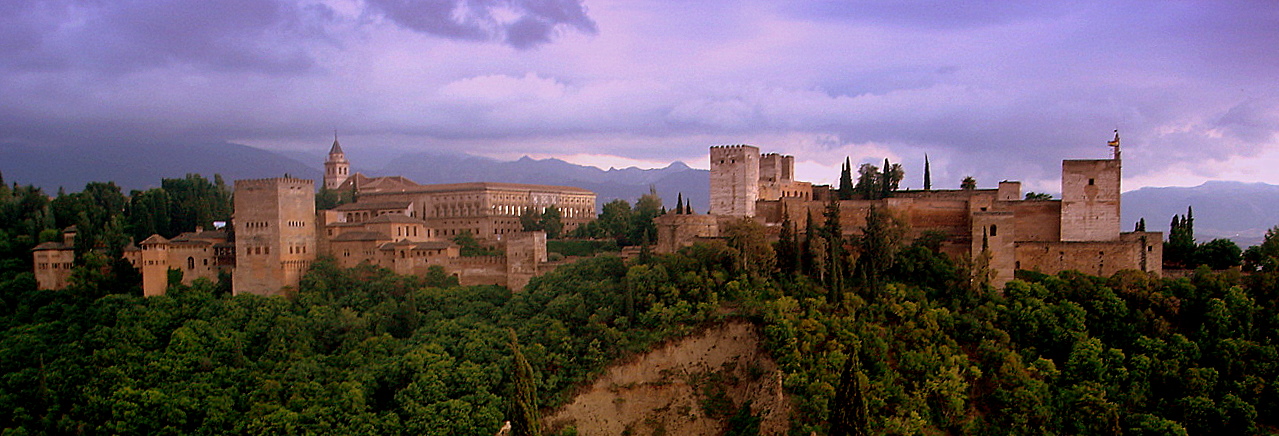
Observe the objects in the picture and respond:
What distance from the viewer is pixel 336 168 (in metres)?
75.4

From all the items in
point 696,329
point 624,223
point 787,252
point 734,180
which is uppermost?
point 734,180

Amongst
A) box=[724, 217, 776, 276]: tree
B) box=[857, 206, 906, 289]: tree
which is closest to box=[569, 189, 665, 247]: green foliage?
box=[724, 217, 776, 276]: tree

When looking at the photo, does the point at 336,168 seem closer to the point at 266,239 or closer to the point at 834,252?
the point at 266,239

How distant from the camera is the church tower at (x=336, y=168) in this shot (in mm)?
74250

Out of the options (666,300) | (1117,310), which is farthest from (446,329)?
(1117,310)

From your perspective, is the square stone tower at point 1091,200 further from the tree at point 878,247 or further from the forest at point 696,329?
the tree at point 878,247

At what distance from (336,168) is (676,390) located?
5372 cm

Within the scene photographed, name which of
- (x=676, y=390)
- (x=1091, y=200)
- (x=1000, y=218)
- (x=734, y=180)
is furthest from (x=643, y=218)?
(x=1091, y=200)

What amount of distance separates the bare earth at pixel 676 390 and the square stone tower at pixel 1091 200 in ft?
44.0

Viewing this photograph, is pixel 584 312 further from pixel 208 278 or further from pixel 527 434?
pixel 208 278

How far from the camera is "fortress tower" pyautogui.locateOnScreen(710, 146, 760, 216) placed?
39.3 m

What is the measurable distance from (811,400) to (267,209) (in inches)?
988

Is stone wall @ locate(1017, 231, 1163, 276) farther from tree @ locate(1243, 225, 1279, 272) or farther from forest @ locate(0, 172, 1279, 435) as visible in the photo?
tree @ locate(1243, 225, 1279, 272)

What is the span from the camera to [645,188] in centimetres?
18200
